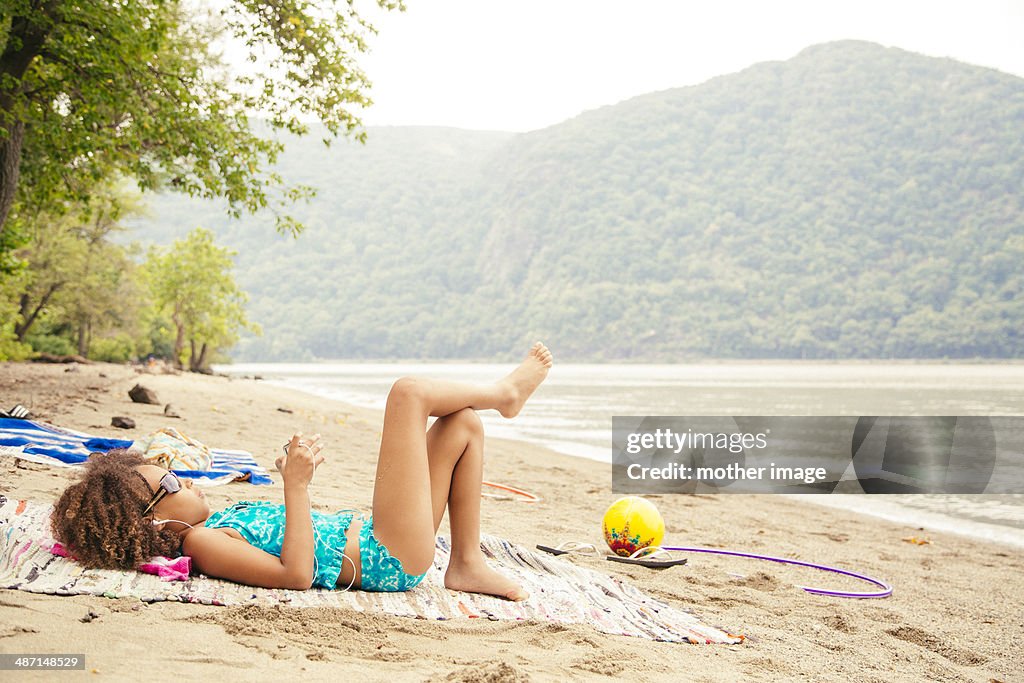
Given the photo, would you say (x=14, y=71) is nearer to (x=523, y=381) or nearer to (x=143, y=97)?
(x=143, y=97)

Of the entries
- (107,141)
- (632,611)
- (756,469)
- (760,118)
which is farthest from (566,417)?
(760,118)

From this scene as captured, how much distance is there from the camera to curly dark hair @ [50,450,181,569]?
326 cm

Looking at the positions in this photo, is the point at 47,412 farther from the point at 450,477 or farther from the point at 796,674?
the point at 796,674

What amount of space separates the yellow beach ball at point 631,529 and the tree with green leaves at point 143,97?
8040 millimetres

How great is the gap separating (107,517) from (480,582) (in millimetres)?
1646

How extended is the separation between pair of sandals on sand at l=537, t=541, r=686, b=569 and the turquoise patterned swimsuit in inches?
74.1

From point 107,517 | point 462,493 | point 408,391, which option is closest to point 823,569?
point 462,493

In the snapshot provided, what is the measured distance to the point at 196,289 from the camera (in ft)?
136

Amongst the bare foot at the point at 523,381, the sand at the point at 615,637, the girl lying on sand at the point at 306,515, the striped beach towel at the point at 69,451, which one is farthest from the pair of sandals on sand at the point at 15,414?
the bare foot at the point at 523,381

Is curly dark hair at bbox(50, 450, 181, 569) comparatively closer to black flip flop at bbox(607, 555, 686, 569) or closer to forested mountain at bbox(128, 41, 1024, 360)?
black flip flop at bbox(607, 555, 686, 569)

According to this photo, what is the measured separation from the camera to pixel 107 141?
1116cm

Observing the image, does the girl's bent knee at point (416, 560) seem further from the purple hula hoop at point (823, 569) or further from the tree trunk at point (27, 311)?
the tree trunk at point (27, 311)

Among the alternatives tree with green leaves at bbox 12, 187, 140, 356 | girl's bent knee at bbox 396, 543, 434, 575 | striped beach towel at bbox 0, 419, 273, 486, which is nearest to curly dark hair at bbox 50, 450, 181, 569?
girl's bent knee at bbox 396, 543, 434, 575

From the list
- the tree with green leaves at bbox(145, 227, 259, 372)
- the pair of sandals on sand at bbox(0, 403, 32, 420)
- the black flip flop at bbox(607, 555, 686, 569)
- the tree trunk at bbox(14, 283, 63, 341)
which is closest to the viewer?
the black flip flop at bbox(607, 555, 686, 569)
